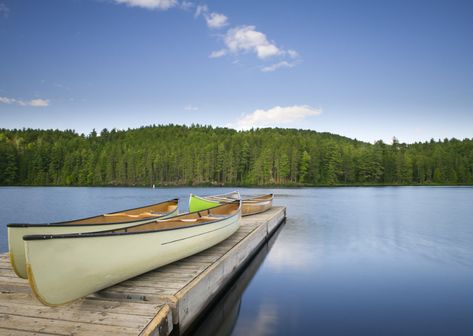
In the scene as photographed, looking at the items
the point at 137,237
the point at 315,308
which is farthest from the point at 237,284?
the point at 137,237

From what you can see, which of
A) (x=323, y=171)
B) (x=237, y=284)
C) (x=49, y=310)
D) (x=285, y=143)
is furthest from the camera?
(x=285, y=143)

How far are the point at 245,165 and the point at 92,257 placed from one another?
343 feet

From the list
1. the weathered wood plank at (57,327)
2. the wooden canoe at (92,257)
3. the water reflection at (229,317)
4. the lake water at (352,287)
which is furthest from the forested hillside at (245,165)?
the weathered wood plank at (57,327)

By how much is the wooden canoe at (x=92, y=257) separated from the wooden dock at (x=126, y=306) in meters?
0.21

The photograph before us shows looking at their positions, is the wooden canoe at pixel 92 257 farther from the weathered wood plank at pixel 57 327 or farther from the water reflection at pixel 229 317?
the water reflection at pixel 229 317

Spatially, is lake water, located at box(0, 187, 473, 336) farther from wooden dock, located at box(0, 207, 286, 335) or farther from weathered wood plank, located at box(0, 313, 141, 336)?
weathered wood plank, located at box(0, 313, 141, 336)

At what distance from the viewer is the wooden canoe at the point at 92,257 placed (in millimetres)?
4688

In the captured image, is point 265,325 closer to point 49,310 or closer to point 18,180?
point 49,310

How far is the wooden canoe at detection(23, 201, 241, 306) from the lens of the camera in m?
4.69

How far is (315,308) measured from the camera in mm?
8648

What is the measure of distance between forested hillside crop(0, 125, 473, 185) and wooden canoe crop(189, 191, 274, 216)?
76.8 metres

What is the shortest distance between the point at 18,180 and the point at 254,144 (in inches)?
3041

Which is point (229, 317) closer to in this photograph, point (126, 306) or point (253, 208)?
point (126, 306)

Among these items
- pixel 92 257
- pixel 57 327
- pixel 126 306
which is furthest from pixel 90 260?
pixel 57 327
